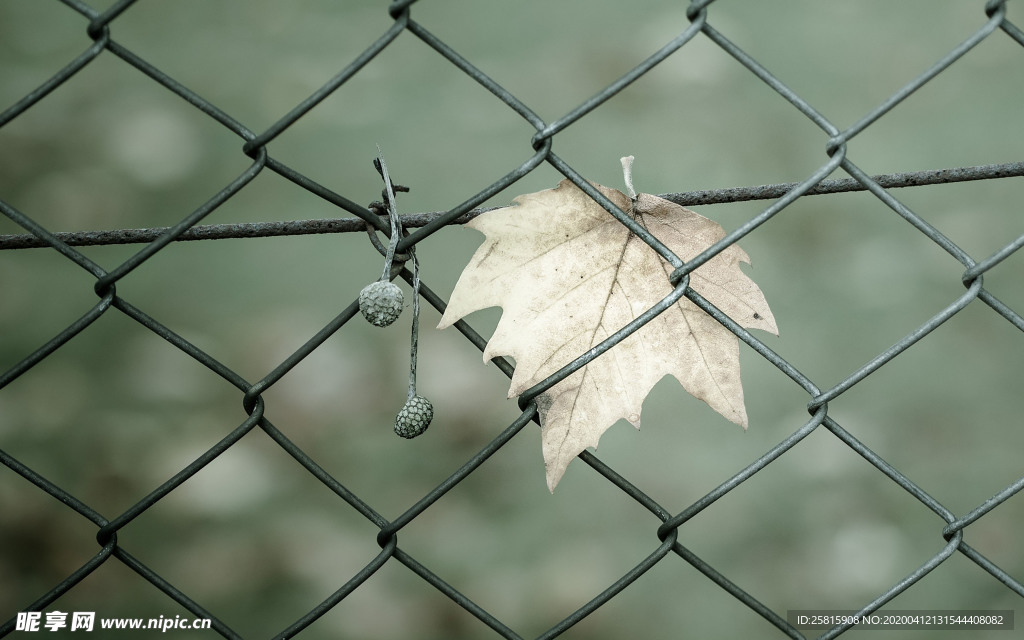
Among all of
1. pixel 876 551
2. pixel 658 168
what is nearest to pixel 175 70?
pixel 658 168

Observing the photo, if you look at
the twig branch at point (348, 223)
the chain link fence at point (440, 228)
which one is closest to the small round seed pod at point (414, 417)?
the chain link fence at point (440, 228)

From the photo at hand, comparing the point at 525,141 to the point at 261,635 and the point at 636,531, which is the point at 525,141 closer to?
the point at 636,531

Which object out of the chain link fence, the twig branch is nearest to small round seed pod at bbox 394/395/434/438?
the chain link fence

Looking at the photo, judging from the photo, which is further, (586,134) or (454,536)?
(586,134)

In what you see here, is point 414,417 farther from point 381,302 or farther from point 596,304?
point 596,304

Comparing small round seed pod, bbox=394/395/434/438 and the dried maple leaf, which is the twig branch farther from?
small round seed pod, bbox=394/395/434/438

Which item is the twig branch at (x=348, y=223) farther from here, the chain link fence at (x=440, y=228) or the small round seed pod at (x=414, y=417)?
the small round seed pod at (x=414, y=417)

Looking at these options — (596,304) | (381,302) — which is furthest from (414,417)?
(596,304)
